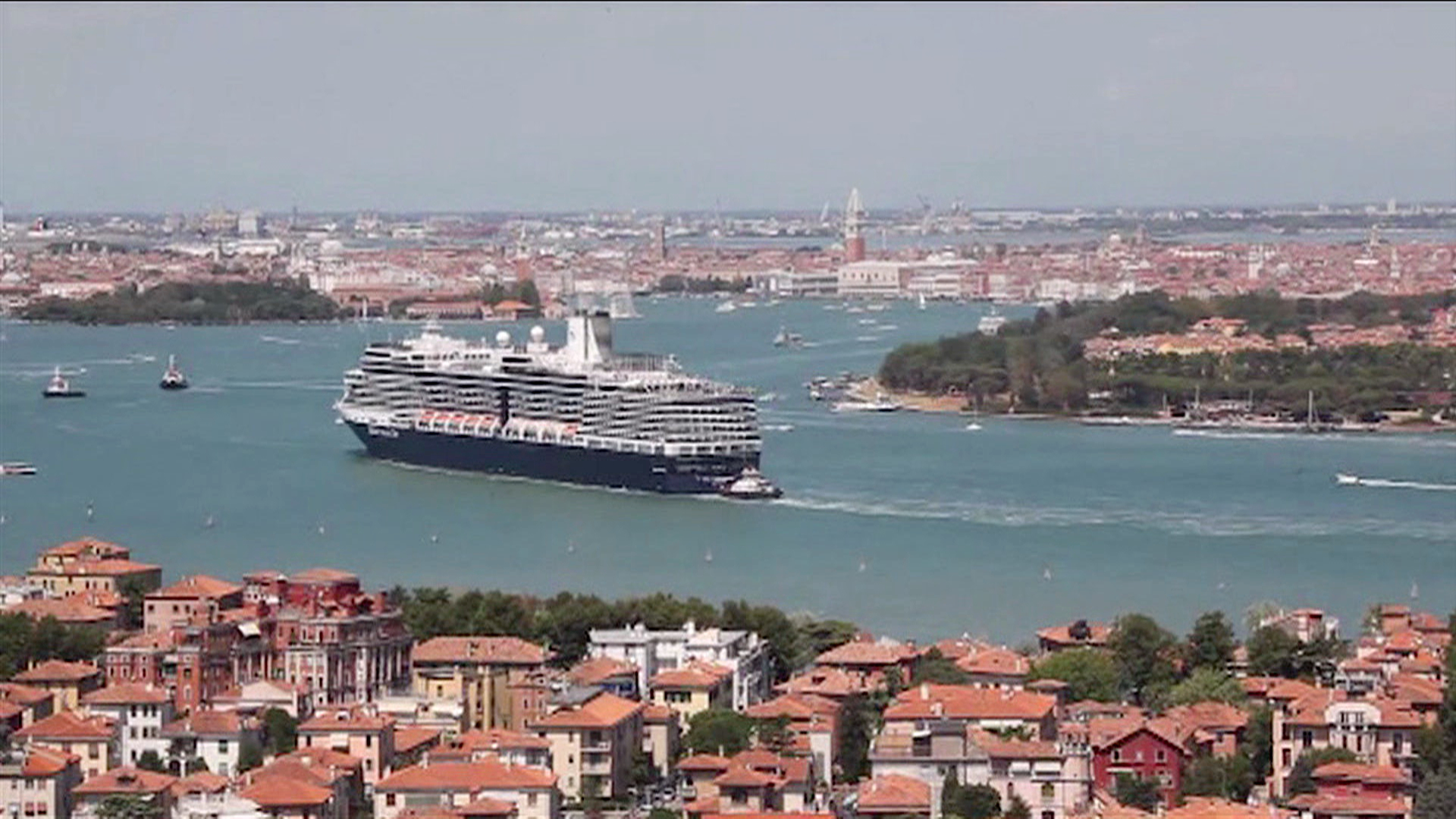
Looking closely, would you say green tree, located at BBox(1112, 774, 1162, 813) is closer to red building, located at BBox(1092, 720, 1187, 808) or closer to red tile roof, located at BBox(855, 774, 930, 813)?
red building, located at BBox(1092, 720, 1187, 808)

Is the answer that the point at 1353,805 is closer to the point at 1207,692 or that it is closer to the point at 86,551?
the point at 1207,692

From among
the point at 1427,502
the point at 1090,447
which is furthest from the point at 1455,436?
the point at 1427,502

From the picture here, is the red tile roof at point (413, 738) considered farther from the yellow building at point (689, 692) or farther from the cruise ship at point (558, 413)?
the cruise ship at point (558, 413)

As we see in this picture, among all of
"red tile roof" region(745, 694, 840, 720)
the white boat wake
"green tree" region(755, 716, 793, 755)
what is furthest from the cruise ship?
"green tree" region(755, 716, 793, 755)

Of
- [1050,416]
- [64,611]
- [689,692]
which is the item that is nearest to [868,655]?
[689,692]

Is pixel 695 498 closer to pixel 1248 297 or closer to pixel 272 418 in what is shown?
pixel 272 418

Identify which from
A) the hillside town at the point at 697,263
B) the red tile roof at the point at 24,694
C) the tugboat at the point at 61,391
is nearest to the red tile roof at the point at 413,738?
the red tile roof at the point at 24,694
